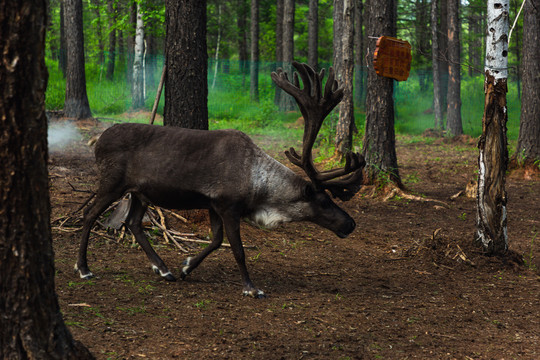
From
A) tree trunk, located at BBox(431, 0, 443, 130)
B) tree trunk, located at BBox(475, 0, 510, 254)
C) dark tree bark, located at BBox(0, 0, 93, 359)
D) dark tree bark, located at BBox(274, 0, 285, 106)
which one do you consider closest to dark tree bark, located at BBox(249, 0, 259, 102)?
dark tree bark, located at BBox(274, 0, 285, 106)

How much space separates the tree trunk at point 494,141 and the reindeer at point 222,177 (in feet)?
6.33

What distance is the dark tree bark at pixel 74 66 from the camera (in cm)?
1827

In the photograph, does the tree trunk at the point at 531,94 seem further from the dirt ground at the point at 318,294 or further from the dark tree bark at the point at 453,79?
the dark tree bark at the point at 453,79

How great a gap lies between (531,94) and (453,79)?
9973 millimetres

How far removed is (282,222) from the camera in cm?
602

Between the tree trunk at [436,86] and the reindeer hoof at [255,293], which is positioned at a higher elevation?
the tree trunk at [436,86]

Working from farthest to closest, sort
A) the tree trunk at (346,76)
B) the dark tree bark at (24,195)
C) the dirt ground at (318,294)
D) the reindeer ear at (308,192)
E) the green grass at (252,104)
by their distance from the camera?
the green grass at (252,104)
the tree trunk at (346,76)
the reindeer ear at (308,192)
the dirt ground at (318,294)
the dark tree bark at (24,195)

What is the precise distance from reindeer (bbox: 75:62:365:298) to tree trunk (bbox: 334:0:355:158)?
7.78m

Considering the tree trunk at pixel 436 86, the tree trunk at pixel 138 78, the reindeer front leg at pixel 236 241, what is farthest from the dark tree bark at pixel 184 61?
the tree trunk at pixel 436 86

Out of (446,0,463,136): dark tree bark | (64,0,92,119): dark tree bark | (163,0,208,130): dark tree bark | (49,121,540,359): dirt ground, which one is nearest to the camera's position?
(49,121,540,359): dirt ground

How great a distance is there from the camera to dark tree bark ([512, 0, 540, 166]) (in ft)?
42.7

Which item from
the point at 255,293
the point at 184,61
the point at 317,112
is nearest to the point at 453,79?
the point at 184,61

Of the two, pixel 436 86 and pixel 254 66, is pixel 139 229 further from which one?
pixel 254 66

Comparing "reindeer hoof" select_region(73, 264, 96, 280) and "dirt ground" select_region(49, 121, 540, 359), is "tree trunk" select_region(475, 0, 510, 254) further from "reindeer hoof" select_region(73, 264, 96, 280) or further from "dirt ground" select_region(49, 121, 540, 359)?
"reindeer hoof" select_region(73, 264, 96, 280)
